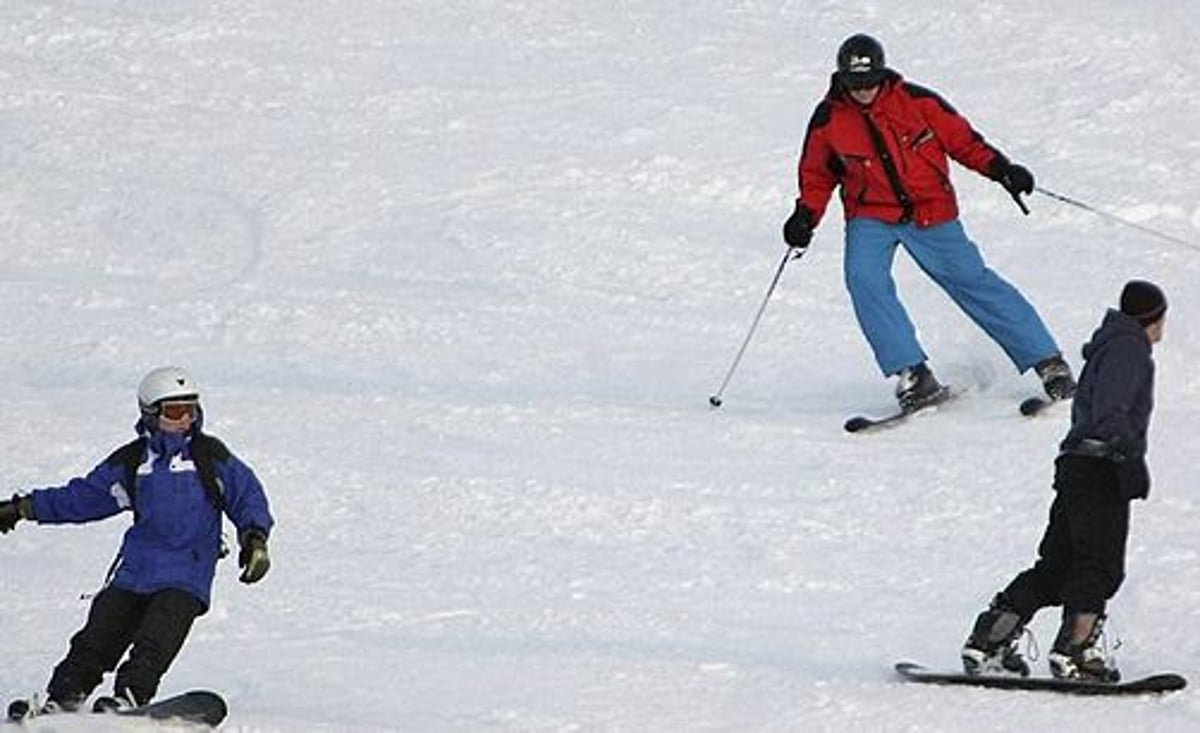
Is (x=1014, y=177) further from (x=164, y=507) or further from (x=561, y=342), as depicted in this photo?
(x=164, y=507)

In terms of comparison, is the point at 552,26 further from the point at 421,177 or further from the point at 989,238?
the point at 989,238

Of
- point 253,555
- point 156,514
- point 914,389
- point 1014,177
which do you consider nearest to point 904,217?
point 1014,177

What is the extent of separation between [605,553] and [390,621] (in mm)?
1086

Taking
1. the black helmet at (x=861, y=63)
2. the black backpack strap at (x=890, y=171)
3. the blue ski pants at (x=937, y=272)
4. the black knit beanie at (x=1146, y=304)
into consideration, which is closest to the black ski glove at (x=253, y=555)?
the black knit beanie at (x=1146, y=304)

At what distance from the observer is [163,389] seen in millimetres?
8352

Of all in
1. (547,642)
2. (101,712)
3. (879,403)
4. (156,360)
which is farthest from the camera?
(156,360)

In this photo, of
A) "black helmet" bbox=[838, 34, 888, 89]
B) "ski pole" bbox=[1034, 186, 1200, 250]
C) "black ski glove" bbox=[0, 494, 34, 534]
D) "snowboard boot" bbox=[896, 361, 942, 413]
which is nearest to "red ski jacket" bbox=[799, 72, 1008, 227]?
"black helmet" bbox=[838, 34, 888, 89]

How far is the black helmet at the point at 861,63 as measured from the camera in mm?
11688

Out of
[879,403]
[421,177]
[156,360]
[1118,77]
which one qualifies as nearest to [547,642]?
[879,403]

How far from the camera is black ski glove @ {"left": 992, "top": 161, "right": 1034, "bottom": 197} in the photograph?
464 inches

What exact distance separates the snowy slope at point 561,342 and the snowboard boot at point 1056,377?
26 cm

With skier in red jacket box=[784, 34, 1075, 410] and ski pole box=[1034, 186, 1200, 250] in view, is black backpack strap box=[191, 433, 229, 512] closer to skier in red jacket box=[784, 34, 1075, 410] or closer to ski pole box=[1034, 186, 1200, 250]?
skier in red jacket box=[784, 34, 1075, 410]

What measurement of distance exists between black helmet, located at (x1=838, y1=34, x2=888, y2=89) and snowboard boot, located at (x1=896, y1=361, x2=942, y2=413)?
1.35 metres

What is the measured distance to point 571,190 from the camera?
1585 cm
